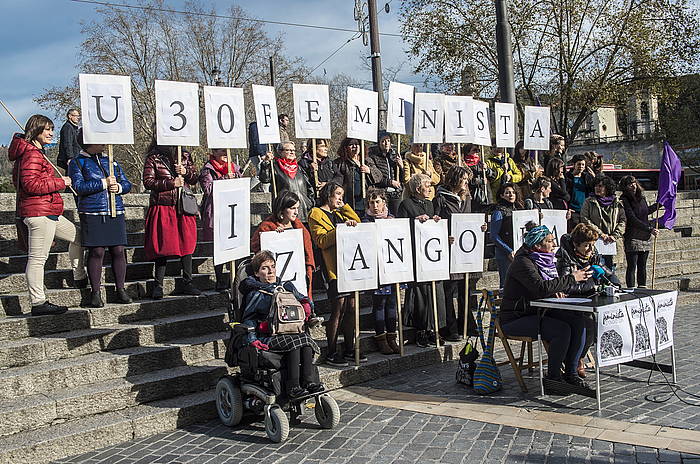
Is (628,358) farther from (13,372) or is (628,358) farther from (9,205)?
(9,205)

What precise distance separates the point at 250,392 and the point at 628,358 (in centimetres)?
338

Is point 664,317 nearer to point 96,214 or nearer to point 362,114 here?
point 362,114

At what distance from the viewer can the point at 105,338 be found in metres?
7.12

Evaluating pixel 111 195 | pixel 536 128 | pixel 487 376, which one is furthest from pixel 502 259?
pixel 111 195

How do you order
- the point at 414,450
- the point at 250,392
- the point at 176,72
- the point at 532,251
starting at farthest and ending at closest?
the point at 176,72, the point at 532,251, the point at 250,392, the point at 414,450

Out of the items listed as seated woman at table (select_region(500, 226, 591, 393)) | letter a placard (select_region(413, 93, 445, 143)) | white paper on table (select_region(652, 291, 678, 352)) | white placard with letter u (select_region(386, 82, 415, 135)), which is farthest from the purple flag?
seated woman at table (select_region(500, 226, 591, 393))

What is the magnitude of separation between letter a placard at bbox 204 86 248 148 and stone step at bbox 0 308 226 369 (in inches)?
75.8

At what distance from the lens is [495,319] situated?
281 inches

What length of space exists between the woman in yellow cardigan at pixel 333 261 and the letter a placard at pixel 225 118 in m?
1.13

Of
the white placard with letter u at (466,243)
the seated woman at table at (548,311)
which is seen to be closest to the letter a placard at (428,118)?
the white placard with letter u at (466,243)

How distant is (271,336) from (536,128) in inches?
260

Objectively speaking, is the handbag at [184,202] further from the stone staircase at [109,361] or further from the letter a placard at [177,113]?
the stone staircase at [109,361]

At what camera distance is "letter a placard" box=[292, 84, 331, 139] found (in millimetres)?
9016

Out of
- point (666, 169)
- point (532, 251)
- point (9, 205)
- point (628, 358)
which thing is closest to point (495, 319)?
point (532, 251)
